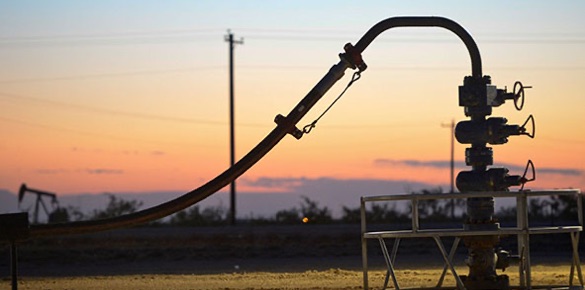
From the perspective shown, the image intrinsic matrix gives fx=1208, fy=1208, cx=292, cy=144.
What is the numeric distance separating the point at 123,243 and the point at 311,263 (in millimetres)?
7109

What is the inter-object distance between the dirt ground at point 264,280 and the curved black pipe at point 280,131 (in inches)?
170

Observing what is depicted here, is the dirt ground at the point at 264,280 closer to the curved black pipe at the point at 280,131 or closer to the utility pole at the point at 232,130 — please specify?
the curved black pipe at the point at 280,131

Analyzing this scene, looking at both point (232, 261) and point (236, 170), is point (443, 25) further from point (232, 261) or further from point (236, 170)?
point (232, 261)

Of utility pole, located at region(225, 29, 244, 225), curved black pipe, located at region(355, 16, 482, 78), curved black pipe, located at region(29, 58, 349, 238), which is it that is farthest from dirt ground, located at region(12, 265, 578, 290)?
utility pole, located at region(225, 29, 244, 225)

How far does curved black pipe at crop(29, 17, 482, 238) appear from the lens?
43.4 feet

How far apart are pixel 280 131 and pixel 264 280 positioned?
22.5 ft

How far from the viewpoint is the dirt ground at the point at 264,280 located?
60.7 feet

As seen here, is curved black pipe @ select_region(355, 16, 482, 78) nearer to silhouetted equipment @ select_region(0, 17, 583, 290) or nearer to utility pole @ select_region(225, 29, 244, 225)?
silhouetted equipment @ select_region(0, 17, 583, 290)

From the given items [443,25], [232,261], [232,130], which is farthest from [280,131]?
[232,130]

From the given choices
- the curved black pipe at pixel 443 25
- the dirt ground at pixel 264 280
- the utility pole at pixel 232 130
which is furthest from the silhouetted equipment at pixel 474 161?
the utility pole at pixel 232 130

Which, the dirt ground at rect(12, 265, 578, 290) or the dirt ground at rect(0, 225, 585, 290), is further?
the dirt ground at rect(0, 225, 585, 290)

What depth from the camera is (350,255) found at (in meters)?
28.7

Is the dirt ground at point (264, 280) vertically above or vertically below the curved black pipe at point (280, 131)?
below

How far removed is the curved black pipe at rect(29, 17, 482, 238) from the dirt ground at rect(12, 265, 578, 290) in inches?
170
